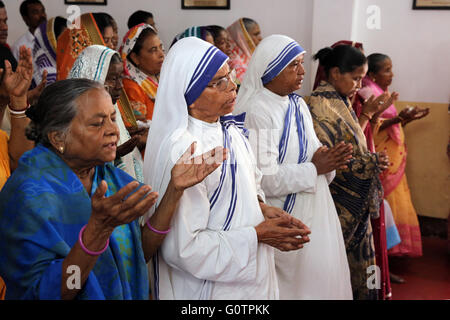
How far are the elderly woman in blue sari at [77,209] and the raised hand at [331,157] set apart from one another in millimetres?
1203

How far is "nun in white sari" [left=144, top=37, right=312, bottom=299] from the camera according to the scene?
180 centimetres

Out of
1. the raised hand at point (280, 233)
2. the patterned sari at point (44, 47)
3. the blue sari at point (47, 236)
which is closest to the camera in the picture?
the blue sari at point (47, 236)

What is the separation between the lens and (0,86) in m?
2.21

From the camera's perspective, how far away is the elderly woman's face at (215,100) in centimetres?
190

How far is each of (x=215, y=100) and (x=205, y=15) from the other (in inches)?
159

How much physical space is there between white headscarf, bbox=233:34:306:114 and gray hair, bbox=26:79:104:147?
1334mm

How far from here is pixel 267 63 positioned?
280 cm

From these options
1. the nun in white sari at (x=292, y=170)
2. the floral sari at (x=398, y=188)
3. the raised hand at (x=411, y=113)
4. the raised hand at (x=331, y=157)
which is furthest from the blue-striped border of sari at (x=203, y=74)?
the raised hand at (x=411, y=113)

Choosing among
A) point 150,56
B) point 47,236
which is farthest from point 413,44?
point 47,236

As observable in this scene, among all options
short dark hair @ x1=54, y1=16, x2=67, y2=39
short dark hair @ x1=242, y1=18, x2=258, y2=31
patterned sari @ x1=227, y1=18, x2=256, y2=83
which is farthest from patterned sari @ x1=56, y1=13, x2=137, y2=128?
short dark hair @ x1=242, y1=18, x2=258, y2=31

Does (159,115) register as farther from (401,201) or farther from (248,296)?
(401,201)

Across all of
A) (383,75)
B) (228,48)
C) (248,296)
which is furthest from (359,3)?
(248,296)

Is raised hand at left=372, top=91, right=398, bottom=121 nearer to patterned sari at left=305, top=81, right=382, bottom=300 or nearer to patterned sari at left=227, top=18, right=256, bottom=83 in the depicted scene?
patterned sari at left=305, top=81, right=382, bottom=300

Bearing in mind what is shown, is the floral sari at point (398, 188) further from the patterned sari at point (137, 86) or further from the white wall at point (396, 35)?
the patterned sari at point (137, 86)
